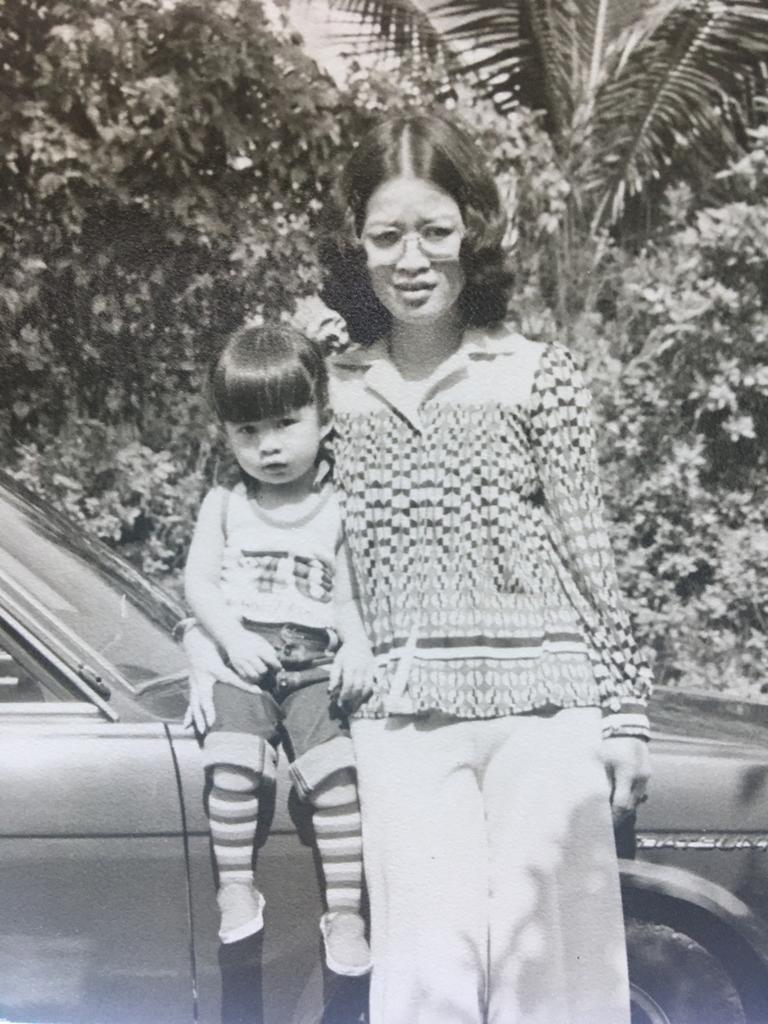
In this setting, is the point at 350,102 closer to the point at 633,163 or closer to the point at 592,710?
the point at 633,163

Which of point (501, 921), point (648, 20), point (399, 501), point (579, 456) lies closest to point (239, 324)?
point (399, 501)

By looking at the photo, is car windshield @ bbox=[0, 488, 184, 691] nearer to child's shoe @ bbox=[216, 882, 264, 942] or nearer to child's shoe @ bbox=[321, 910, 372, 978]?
child's shoe @ bbox=[216, 882, 264, 942]

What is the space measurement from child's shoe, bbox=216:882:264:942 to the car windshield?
48cm

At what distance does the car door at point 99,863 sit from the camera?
2342 mm

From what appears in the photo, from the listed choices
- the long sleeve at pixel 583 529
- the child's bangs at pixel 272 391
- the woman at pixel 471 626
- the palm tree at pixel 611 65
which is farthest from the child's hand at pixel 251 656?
the palm tree at pixel 611 65

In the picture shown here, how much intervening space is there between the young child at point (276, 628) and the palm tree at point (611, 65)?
1008 millimetres

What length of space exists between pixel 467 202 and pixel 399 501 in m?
0.73

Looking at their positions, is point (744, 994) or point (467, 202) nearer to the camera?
point (744, 994)

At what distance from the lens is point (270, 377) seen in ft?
8.69

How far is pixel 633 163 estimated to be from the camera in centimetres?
311

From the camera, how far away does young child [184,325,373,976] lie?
2369 millimetres

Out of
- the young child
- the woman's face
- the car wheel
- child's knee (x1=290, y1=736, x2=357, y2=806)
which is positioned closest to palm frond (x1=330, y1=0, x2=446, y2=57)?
the woman's face

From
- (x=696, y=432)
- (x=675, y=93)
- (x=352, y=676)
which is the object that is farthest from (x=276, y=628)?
(x=675, y=93)

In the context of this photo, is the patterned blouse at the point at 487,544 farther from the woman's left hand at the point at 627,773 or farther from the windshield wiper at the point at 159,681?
the windshield wiper at the point at 159,681
